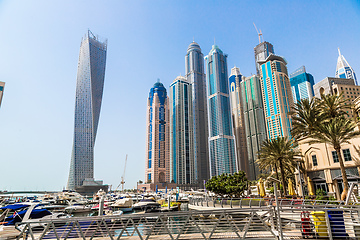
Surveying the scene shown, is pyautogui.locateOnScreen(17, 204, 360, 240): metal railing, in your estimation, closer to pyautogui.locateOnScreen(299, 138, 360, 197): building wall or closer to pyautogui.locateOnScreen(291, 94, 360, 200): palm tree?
pyautogui.locateOnScreen(291, 94, 360, 200): palm tree

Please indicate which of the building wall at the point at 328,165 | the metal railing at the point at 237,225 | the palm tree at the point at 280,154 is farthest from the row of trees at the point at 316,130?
the metal railing at the point at 237,225

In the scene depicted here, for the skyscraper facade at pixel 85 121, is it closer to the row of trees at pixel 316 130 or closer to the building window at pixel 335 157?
the row of trees at pixel 316 130

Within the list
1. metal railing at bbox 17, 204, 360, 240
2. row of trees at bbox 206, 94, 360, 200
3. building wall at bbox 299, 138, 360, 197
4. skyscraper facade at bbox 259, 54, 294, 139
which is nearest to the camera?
metal railing at bbox 17, 204, 360, 240

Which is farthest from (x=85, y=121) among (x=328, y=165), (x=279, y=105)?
(x=328, y=165)

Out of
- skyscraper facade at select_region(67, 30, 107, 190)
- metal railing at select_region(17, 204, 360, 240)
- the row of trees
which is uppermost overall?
skyscraper facade at select_region(67, 30, 107, 190)

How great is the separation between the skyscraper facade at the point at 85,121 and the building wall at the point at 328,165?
159 m

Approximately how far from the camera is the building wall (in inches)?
1297

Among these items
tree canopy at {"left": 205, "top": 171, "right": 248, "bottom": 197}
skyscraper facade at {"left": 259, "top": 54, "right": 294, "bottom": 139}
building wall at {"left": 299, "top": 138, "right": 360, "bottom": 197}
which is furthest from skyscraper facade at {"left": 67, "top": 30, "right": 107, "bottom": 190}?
building wall at {"left": 299, "top": 138, "right": 360, "bottom": 197}

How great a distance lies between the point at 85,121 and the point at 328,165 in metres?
167

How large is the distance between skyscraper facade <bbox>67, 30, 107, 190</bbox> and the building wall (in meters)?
159

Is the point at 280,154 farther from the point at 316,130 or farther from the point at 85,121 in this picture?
the point at 85,121

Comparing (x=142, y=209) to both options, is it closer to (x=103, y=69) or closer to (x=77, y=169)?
(x=77, y=169)

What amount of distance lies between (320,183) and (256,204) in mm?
14415

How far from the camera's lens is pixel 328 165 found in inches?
1428
